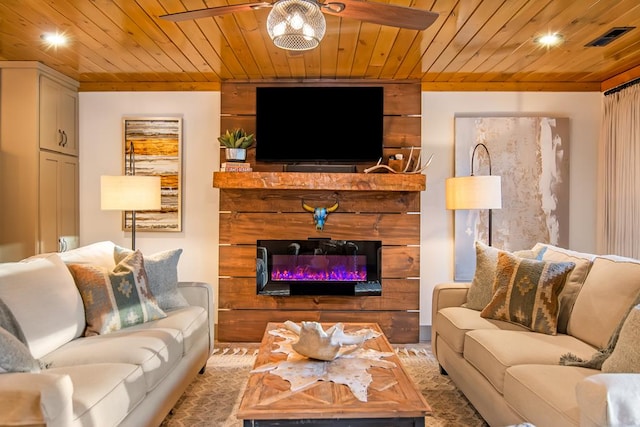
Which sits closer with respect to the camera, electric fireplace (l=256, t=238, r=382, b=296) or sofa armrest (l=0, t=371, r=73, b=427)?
sofa armrest (l=0, t=371, r=73, b=427)

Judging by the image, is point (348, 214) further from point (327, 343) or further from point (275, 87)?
point (327, 343)

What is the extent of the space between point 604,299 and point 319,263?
238cm

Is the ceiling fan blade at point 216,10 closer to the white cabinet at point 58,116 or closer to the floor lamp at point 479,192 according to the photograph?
the floor lamp at point 479,192

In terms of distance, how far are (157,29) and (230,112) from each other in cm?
126

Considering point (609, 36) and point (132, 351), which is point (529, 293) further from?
point (132, 351)

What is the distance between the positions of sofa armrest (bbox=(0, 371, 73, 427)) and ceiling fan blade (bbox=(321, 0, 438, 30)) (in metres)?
1.84

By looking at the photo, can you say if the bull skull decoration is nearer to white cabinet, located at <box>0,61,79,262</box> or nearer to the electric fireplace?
the electric fireplace

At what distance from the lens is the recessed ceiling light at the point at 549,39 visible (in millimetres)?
3094

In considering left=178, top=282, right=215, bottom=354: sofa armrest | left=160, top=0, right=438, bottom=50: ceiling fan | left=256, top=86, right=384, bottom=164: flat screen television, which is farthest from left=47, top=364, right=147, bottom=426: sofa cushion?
left=256, top=86, right=384, bottom=164: flat screen television

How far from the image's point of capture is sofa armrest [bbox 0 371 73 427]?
56.6 inches

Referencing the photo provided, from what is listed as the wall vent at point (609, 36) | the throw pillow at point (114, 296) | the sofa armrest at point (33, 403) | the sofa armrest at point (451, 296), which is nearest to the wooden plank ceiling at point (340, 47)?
the wall vent at point (609, 36)

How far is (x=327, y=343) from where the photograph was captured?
6.95 ft

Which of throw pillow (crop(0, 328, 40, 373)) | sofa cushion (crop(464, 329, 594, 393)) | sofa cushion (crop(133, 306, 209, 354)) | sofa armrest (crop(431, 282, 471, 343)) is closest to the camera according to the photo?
throw pillow (crop(0, 328, 40, 373))

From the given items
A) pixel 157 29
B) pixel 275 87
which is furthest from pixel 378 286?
pixel 157 29
